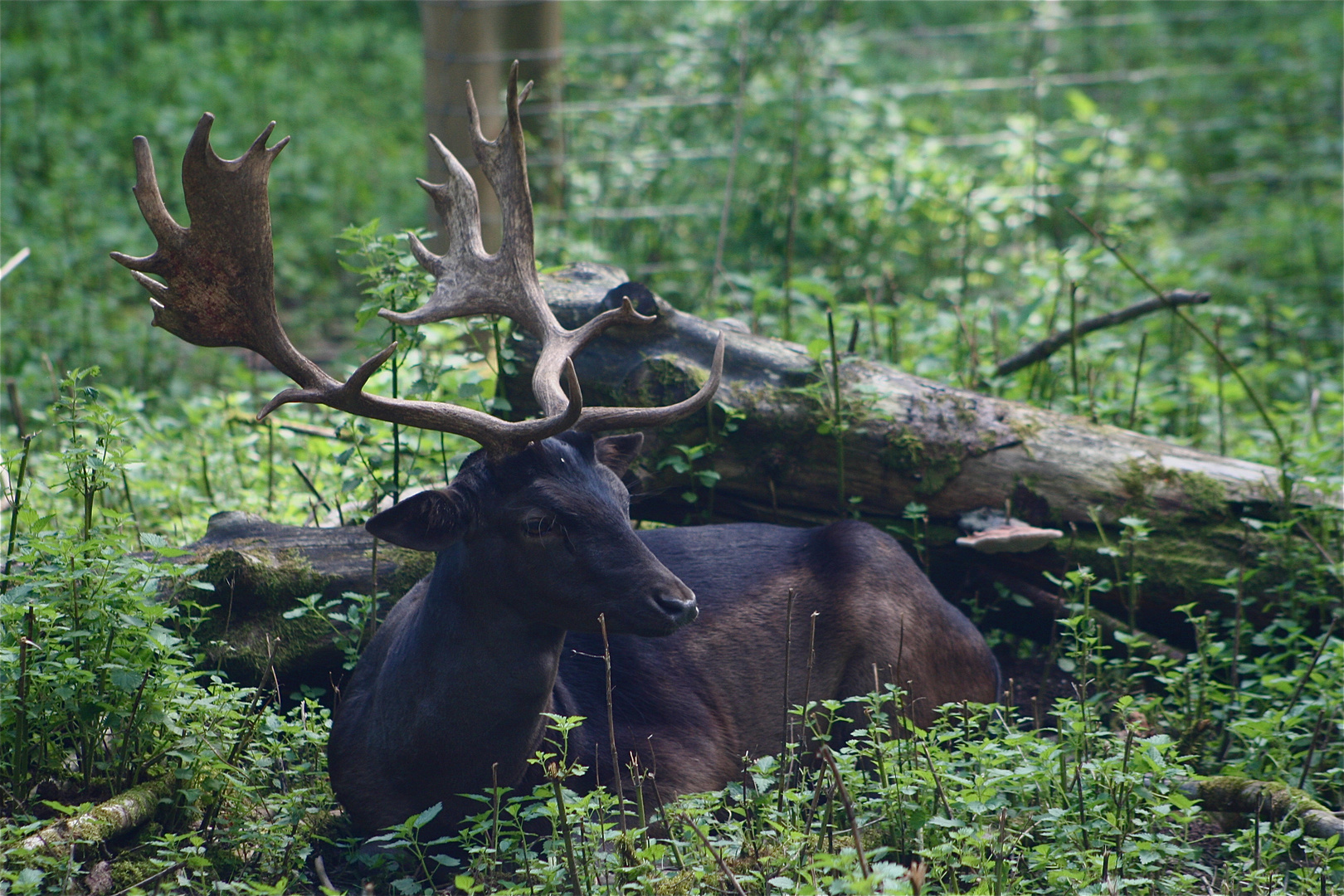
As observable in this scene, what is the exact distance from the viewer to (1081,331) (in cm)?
557

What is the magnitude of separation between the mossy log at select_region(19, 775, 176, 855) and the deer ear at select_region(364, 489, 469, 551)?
34.2 inches

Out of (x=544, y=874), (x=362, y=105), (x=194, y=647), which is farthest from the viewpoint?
(x=362, y=105)

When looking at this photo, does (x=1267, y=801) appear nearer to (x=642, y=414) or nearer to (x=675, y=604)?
(x=675, y=604)

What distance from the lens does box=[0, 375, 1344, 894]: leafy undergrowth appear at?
290 centimetres

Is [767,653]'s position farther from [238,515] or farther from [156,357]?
[156,357]

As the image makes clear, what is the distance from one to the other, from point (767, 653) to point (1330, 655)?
72.7 inches

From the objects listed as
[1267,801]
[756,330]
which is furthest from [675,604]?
[756,330]

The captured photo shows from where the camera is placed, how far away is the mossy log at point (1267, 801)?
3.31 m

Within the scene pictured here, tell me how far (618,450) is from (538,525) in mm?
606

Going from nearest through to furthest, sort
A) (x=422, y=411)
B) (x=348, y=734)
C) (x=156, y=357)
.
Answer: (x=422, y=411) → (x=348, y=734) → (x=156, y=357)

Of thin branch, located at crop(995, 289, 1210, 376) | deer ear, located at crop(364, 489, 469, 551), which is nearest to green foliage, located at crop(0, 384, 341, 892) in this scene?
deer ear, located at crop(364, 489, 469, 551)

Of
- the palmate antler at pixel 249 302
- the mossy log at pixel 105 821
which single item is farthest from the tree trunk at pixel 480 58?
the mossy log at pixel 105 821

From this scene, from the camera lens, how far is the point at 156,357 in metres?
7.86

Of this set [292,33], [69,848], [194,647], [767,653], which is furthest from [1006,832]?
[292,33]
